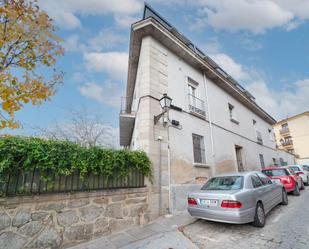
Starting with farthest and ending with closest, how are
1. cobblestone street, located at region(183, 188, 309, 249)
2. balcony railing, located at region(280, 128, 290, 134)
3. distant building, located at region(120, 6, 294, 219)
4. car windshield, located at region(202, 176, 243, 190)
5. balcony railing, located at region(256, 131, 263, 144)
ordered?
balcony railing, located at region(280, 128, 290, 134)
balcony railing, located at region(256, 131, 263, 144)
distant building, located at region(120, 6, 294, 219)
car windshield, located at region(202, 176, 243, 190)
cobblestone street, located at region(183, 188, 309, 249)

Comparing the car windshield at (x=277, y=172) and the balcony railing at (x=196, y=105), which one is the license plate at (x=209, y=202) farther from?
the car windshield at (x=277, y=172)

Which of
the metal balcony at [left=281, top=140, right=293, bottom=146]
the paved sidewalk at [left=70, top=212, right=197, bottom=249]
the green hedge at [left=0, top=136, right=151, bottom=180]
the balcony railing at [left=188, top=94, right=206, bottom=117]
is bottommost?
the paved sidewalk at [left=70, top=212, right=197, bottom=249]

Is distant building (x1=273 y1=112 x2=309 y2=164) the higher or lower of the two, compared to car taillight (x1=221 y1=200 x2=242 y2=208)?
higher

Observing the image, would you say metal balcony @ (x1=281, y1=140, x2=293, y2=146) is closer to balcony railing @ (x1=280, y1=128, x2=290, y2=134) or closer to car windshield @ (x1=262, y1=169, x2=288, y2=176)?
balcony railing @ (x1=280, y1=128, x2=290, y2=134)

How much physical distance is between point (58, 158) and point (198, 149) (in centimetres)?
577

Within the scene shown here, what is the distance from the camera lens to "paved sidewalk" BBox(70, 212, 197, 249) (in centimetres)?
Result: 336

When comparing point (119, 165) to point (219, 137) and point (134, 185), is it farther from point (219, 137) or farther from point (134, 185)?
point (219, 137)

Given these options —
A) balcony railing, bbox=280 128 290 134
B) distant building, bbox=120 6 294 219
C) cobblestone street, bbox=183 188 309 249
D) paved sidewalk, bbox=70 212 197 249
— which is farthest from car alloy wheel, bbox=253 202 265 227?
balcony railing, bbox=280 128 290 134

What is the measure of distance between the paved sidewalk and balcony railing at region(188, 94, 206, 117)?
493 cm

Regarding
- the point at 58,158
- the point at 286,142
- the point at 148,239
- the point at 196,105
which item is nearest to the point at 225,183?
the point at 148,239

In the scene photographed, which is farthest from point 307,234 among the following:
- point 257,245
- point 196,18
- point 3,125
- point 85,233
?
point 196,18

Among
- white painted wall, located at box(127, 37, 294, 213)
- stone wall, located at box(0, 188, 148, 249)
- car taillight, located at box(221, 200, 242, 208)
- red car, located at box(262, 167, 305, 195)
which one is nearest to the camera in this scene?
stone wall, located at box(0, 188, 148, 249)

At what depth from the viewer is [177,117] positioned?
6.68 m

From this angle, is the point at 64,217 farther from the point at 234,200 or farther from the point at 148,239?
the point at 234,200
